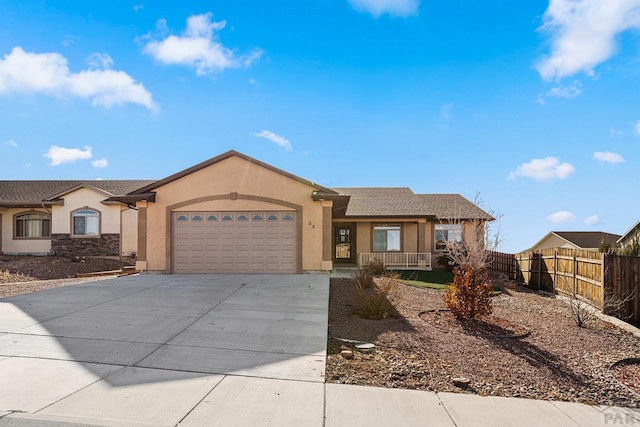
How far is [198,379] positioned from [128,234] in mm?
20454

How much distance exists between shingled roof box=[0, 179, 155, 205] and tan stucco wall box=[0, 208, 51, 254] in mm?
840

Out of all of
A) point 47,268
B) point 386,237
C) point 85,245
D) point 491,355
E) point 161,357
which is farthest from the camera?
point 85,245

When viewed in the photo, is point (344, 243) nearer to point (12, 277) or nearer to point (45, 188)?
point (12, 277)

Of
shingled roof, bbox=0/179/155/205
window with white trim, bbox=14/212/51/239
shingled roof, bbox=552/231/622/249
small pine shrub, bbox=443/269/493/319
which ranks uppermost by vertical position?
shingled roof, bbox=0/179/155/205

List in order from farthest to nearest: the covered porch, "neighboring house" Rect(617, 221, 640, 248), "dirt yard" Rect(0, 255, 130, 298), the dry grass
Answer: the covered porch → "neighboring house" Rect(617, 221, 640, 248) → "dirt yard" Rect(0, 255, 130, 298) → the dry grass

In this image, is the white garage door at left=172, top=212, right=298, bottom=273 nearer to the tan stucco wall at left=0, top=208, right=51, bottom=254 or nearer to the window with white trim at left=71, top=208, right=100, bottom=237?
the window with white trim at left=71, top=208, right=100, bottom=237

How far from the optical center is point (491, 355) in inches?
266

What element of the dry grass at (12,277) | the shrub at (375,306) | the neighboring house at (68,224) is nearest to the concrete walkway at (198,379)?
the shrub at (375,306)

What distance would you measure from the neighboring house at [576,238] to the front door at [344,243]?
16.9 m

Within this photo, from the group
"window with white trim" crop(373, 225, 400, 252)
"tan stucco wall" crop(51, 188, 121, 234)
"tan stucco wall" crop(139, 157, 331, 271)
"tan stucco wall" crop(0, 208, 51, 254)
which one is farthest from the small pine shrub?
"tan stucco wall" crop(0, 208, 51, 254)

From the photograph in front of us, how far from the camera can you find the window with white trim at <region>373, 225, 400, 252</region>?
2184 centimetres

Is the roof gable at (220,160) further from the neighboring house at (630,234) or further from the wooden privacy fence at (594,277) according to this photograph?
the neighboring house at (630,234)

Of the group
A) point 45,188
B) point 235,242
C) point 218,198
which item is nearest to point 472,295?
point 235,242

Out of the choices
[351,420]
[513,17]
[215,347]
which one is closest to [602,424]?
[351,420]
